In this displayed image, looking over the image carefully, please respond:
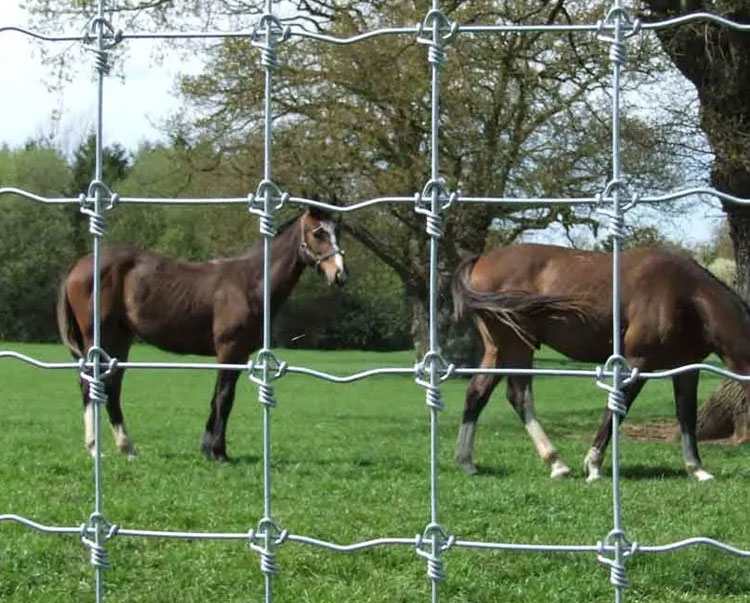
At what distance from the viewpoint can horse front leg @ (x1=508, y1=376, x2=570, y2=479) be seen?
8.45 metres

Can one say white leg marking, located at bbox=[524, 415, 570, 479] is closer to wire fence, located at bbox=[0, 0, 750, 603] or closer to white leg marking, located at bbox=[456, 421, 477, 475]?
white leg marking, located at bbox=[456, 421, 477, 475]

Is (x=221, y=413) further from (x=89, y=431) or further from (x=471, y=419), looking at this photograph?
(x=471, y=419)

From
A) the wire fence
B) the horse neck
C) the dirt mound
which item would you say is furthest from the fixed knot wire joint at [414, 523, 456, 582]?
the dirt mound

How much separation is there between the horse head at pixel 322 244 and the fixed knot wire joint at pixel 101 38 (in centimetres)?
550

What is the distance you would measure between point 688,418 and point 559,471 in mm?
1127

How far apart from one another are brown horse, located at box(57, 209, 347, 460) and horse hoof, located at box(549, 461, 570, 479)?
231cm

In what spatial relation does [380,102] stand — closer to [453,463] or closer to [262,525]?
[453,463]

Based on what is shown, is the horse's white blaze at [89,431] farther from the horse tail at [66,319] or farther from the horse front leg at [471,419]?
the horse front leg at [471,419]

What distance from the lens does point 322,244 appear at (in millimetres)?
9070

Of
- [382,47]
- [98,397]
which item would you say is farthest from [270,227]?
[382,47]

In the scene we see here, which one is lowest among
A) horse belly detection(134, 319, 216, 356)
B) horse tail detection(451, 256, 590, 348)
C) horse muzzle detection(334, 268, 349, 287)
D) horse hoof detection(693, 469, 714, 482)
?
horse hoof detection(693, 469, 714, 482)

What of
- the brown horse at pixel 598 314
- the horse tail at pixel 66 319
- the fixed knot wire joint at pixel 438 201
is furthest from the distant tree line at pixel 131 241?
the fixed knot wire joint at pixel 438 201

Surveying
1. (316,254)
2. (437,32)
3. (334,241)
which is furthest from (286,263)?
(437,32)

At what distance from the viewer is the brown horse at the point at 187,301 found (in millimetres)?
9273
